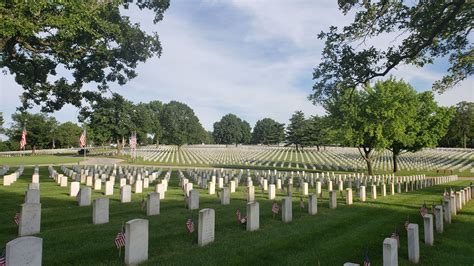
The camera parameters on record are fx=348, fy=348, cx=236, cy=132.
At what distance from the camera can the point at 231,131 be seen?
152 metres

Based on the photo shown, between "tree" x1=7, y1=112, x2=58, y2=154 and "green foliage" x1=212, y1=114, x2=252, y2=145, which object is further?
"green foliage" x1=212, y1=114, x2=252, y2=145

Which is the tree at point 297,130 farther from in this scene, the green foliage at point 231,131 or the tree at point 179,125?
the green foliage at point 231,131

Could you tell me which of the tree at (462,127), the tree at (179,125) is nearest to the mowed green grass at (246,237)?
the tree at (179,125)

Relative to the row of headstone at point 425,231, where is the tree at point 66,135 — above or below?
above

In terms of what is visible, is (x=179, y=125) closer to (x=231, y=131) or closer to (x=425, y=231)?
(x=231, y=131)

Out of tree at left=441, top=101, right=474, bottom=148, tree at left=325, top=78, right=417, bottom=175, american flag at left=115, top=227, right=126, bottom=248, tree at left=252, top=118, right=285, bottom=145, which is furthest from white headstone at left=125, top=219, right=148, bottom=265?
tree at left=252, top=118, right=285, bottom=145

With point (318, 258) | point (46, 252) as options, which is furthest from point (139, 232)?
point (318, 258)

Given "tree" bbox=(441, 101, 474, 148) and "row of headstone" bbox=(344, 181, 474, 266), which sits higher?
"tree" bbox=(441, 101, 474, 148)

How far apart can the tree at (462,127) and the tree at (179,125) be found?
205 feet

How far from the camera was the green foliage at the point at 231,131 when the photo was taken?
153 meters

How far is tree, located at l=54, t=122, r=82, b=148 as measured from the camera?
9125 centimetres

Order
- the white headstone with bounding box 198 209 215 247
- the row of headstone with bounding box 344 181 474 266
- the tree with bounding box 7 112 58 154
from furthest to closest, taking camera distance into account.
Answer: the tree with bounding box 7 112 58 154 → the white headstone with bounding box 198 209 215 247 → the row of headstone with bounding box 344 181 474 266

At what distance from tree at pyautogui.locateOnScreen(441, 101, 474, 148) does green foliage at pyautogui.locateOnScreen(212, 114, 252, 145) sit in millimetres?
83324

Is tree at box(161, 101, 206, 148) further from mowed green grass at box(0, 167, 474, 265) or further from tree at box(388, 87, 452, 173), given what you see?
mowed green grass at box(0, 167, 474, 265)
